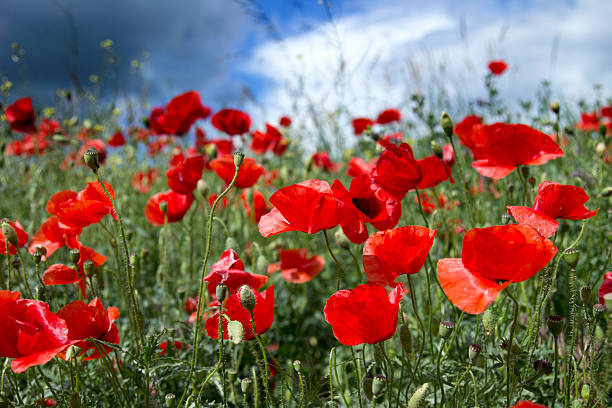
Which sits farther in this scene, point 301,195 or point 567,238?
point 567,238

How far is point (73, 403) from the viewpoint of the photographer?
0.98 meters

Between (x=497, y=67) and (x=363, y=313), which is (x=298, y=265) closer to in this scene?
(x=363, y=313)

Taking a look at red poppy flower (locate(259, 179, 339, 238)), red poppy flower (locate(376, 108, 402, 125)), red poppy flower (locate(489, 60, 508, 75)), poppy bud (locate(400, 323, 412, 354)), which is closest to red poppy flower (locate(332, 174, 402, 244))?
red poppy flower (locate(259, 179, 339, 238))

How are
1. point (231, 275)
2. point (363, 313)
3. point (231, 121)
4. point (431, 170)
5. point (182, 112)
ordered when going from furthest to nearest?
point (231, 121) → point (182, 112) → point (431, 170) → point (231, 275) → point (363, 313)

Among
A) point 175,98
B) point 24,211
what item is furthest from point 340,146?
point 24,211

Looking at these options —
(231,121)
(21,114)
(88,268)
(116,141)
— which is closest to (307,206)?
(88,268)

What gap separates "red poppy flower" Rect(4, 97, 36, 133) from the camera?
3.72 meters

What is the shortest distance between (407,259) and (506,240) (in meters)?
0.21

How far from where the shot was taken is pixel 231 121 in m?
3.18

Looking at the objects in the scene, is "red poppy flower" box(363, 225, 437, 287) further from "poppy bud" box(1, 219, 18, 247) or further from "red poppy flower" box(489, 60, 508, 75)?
"red poppy flower" box(489, 60, 508, 75)

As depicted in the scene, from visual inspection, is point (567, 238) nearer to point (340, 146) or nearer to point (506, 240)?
point (506, 240)

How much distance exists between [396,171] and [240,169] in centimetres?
82

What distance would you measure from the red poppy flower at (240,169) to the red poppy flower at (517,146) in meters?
0.92

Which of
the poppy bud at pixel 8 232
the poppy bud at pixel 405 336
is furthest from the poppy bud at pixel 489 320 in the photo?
the poppy bud at pixel 8 232
